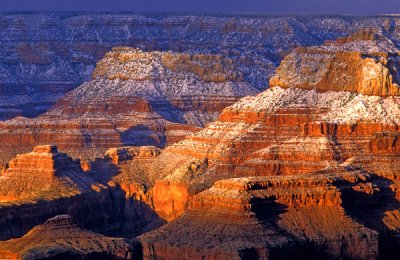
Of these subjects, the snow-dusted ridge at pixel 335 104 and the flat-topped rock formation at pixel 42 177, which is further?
the flat-topped rock formation at pixel 42 177

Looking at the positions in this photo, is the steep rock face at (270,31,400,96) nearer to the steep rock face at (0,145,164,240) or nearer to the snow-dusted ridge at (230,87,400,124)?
the snow-dusted ridge at (230,87,400,124)

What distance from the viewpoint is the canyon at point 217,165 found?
98.4 metres

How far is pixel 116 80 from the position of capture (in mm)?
175250

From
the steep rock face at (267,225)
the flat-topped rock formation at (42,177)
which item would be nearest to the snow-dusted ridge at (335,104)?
the flat-topped rock formation at (42,177)

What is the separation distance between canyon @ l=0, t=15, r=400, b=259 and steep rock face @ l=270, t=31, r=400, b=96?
0.12 m

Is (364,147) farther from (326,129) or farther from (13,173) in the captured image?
(13,173)

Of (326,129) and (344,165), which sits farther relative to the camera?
(326,129)

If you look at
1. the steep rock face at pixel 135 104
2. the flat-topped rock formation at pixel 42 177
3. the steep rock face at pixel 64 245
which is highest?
the steep rock face at pixel 135 104

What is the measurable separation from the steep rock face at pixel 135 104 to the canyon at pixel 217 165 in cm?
14

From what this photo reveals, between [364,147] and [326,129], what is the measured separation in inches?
125

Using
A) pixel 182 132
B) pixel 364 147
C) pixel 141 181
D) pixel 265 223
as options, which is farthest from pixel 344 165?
pixel 182 132

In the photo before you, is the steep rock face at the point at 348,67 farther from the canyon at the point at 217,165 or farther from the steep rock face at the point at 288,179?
the steep rock face at the point at 288,179

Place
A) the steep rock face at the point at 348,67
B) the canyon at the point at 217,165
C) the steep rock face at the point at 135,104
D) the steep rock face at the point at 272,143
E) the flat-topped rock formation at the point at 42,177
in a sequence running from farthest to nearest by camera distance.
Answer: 1. the steep rock face at the point at 135,104
2. the flat-topped rock formation at the point at 42,177
3. the steep rock face at the point at 348,67
4. the steep rock face at the point at 272,143
5. the canyon at the point at 217,165

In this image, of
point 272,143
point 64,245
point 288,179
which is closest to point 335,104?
point 272,143
